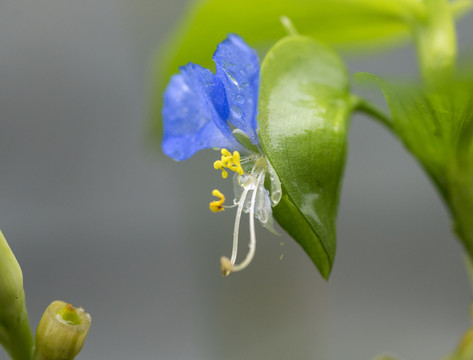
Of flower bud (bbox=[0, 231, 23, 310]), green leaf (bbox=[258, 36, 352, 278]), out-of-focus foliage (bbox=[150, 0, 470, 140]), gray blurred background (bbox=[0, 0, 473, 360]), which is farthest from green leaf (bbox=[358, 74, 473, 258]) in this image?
gray blurred background (bbox=[0, 0, 473, 360])

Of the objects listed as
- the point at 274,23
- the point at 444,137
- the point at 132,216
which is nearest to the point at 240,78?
the point at 444,137

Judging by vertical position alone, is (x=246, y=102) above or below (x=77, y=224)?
above

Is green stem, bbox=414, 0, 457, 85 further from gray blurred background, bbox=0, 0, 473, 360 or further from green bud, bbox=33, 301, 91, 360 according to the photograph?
gray blurred background, bbox=0, 0, 473, 360

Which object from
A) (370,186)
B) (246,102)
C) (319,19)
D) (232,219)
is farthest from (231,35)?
(370,186)

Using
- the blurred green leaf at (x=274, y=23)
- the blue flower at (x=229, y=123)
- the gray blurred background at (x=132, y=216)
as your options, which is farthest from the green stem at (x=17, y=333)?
the gray blurred background at (x=132, y=216)

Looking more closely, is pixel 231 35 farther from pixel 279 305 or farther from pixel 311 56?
pixel 279 305

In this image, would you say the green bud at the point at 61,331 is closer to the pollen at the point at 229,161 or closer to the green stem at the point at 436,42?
the pollen at the point at 229,161

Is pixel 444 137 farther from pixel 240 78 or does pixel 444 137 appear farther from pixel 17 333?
pixel 17 333
